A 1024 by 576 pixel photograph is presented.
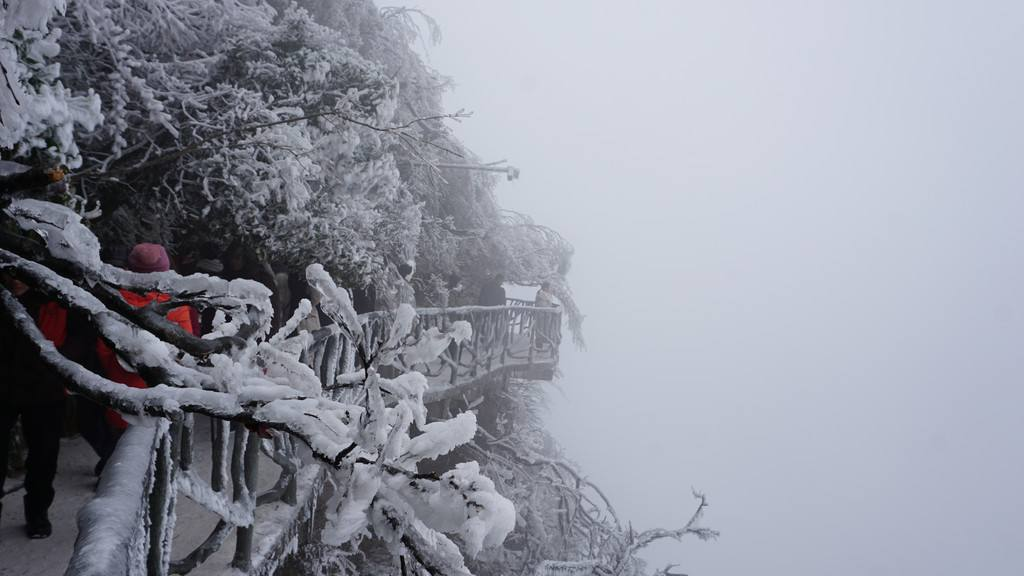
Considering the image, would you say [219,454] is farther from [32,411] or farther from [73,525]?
[73,525]

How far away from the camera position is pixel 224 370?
131 centimetres

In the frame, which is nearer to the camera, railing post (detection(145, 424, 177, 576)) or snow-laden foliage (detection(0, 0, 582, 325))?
railing post (detection(145, 424, 177, 576))

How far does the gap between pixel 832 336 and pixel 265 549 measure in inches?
8422

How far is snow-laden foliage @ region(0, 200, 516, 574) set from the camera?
105 cm

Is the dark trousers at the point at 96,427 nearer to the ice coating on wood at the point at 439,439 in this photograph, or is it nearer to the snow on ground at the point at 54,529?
the snow on ground at the point at 54,529

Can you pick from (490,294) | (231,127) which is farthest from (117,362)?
(490,294)

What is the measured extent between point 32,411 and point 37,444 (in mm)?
204

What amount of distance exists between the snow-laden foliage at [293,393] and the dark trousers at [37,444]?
241 centimetres

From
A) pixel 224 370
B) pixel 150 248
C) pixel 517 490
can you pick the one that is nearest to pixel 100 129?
pixel 150 248

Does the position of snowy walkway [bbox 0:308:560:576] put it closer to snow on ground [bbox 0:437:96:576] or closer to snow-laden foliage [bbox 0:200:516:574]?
snow on ground [bbox 0:437:96:576]

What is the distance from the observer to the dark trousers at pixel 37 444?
3428 mm

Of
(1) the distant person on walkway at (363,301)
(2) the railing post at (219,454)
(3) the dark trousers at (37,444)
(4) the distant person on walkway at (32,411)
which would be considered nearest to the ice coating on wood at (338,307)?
(2) the railing post at (219,454)

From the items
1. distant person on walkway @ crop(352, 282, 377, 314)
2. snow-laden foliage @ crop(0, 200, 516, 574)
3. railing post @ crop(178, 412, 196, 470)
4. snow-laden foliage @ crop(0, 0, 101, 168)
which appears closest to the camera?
snow-laden foliage @ crop(0, 200, 516, 574)

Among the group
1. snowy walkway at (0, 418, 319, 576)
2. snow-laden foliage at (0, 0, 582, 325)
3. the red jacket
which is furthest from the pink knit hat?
snow-laden foliage at (0, 0, 582, 325)
